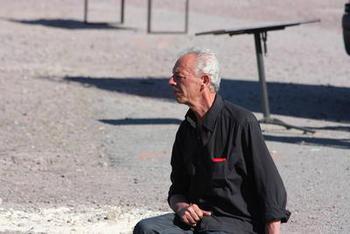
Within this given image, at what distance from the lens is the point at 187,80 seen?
222 inches

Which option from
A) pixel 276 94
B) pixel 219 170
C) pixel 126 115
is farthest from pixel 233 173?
pixel 276 94

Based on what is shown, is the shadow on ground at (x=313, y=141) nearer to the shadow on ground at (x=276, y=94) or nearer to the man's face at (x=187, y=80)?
the shadow on ground at (x=276, y=94)

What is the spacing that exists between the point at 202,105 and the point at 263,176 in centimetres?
47

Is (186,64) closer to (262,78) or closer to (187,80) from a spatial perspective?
(187,80)

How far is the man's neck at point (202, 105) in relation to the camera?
18.6 feet

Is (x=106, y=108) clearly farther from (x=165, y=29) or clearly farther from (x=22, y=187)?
(x=165, y=29)

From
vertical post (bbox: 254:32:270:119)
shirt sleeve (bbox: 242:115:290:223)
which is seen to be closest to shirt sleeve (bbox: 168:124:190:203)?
shirt sleeve (bbox: 242:115:290:223)

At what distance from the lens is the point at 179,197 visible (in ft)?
19.1

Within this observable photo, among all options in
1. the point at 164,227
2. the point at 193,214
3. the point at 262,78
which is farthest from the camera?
the point at 262,78

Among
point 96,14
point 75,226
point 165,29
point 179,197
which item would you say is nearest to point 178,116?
point 75,226

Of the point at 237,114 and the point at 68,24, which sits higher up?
the point at 237,114

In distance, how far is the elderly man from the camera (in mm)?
5504

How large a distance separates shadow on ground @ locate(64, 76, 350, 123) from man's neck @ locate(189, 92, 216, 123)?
829cm

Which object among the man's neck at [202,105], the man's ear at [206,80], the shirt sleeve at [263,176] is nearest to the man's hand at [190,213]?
the shirt sleeve at [263,176]
